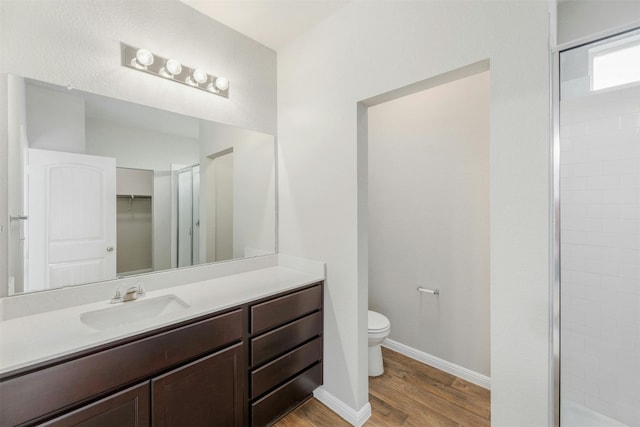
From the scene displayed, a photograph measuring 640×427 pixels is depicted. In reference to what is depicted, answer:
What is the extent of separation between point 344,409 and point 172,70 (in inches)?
94.8

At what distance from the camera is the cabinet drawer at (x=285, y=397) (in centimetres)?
154

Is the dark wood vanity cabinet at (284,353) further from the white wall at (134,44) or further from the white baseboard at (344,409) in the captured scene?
the white wall at (134,44)

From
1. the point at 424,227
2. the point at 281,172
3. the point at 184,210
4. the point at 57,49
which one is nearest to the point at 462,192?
the point at 424,227

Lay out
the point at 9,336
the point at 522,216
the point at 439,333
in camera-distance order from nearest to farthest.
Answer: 1. the point at 9,336
2. the point at 522,216
3. the point at 439,333

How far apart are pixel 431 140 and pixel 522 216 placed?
129 cm

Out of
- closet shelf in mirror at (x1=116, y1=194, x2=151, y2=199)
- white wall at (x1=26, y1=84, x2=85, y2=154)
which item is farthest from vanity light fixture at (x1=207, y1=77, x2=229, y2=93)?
closet shelf in mirror at (x1=116, y1=194, x2=151, y2=199)

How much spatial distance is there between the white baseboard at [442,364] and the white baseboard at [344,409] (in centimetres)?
80

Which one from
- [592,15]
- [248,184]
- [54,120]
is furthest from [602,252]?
[54,120]

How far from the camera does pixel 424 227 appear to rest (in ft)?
7.72

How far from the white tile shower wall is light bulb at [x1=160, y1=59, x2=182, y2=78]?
203 centimetres

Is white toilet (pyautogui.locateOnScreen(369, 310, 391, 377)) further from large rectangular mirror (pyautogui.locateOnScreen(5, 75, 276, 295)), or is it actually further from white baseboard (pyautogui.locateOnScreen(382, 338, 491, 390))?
large rectangular mirror (pyautogui.locateOnScreen(5, 75, 276, 295))

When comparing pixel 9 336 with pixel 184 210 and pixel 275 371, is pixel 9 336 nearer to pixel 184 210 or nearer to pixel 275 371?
pixel 184 210

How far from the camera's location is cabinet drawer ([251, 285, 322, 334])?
4.99ft

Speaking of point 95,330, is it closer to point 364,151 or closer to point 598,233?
point 364,151
